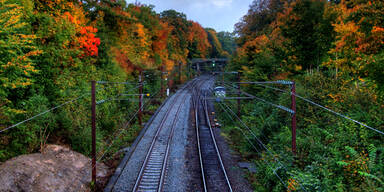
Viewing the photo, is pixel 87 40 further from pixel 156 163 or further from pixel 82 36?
pixel 156 163

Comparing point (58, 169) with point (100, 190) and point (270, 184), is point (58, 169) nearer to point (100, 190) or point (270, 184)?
point (100, 190)

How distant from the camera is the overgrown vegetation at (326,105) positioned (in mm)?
7867

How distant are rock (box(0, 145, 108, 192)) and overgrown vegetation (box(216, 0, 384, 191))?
8.97m

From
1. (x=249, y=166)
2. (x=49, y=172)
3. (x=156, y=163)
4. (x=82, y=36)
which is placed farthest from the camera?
(x=82, y=36)

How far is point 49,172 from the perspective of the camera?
9.55 metres

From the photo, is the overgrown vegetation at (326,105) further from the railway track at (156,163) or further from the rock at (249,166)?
the railway track at (156,163)

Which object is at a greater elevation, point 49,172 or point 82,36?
point 82,36

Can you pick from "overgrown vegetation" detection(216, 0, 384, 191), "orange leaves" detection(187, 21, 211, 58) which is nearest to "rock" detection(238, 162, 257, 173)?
"overgrown vegetation" detection(216, 0, 384, 191)

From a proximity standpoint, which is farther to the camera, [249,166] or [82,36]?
[82,36]

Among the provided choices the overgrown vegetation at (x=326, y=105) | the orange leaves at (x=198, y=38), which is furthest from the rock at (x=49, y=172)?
the orange leaves at (x=198, y=38)

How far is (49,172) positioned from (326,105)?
1408 cm

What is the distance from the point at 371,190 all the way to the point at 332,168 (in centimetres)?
228

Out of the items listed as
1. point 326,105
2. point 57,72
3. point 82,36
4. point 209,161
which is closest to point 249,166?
point 209,161

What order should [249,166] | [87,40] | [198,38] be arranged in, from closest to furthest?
[249,166], [87,40], [198,38]
